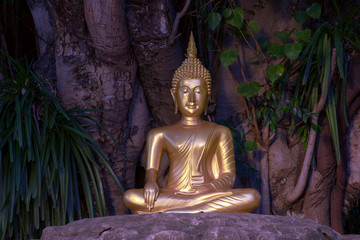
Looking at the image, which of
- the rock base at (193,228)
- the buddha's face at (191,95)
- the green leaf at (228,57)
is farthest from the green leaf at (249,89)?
the rock base at (193,228)

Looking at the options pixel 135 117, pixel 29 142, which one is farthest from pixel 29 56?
pixel 29 142

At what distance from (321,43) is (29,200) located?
2.12m

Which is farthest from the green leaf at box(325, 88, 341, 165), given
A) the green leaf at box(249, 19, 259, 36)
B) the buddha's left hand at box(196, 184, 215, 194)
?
the buddha's left hand at box(196, 184, 215, 194)

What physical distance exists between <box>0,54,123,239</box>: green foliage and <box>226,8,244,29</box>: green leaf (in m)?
1.13

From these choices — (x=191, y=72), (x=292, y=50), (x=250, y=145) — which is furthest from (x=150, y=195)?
(x=292, y=50)

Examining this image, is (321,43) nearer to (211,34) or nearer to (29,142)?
(211,34)

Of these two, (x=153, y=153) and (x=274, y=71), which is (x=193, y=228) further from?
(x=274, y=71)

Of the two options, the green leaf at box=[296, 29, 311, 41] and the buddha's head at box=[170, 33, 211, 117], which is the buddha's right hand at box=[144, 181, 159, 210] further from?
the green leaf at box=[296, 29, 311, 41]

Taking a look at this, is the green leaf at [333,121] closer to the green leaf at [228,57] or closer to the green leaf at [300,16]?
the green leaf at [300,16]

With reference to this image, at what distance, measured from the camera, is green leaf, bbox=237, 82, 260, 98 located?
322cm

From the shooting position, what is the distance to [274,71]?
10.6 ft

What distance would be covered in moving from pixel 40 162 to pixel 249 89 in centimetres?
141

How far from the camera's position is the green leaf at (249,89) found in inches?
127

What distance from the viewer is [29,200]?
2.83 m
